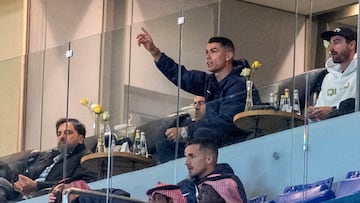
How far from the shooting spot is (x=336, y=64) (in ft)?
21.5

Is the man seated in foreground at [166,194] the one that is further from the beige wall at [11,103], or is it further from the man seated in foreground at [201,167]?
the beige wall at [11,103]

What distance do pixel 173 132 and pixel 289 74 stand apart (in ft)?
2.28

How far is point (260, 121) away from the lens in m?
6.73

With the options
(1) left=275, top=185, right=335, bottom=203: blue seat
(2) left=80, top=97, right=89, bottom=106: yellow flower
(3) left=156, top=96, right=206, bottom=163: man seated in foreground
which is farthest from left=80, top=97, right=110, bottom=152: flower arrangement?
(1) left=275, top=185, right=335, bottom=203: blue seat

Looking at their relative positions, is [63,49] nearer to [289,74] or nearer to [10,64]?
[10,64]

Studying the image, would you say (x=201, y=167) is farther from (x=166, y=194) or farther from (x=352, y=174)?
(x=352, y=174)

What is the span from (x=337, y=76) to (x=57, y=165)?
6.47 feet

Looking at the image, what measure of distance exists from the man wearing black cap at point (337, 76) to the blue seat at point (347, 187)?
1.99 ft

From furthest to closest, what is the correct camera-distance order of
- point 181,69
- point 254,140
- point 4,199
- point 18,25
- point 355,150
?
point 18,25, point 4,199, point 181,69, point 254,140, point 355,150

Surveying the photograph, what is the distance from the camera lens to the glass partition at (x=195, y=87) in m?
6.55

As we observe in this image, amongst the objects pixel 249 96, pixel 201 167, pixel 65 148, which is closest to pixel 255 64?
pixel 249 96

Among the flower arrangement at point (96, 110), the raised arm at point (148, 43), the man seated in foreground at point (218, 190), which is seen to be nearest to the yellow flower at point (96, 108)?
the flower arrangement at point (96, 110)

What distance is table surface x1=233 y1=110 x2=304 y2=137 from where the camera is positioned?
665 centimetres

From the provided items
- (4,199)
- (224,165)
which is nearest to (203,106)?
(224,165)
